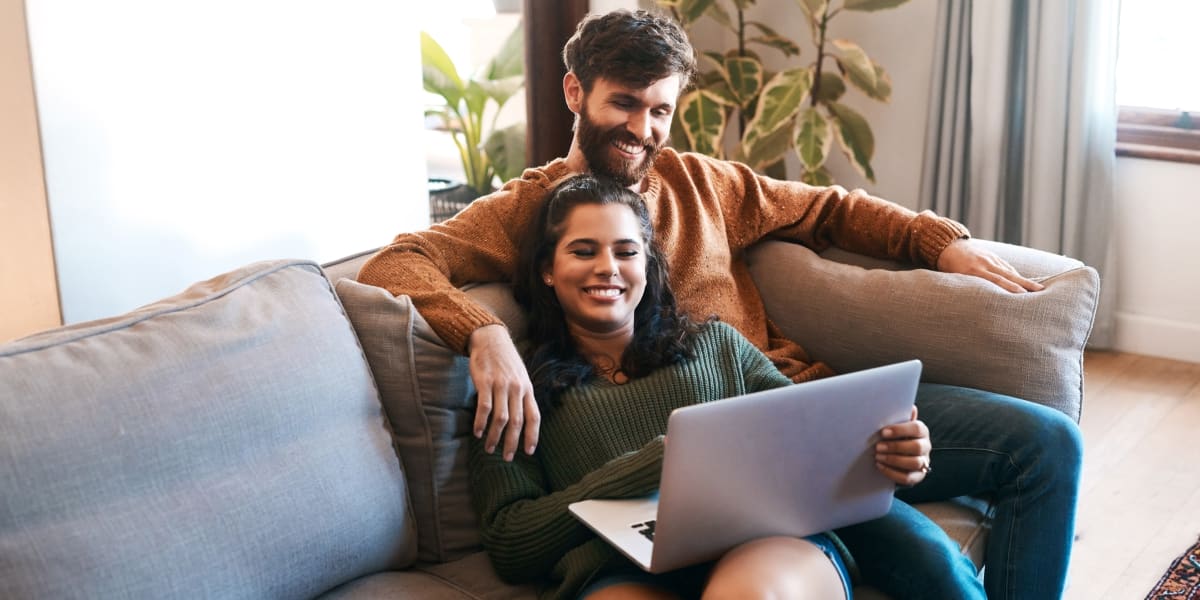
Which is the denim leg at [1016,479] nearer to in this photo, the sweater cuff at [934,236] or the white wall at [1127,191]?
the sweater cuff at [934,236]

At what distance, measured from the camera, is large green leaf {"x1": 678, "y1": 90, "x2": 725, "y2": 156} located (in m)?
3.54

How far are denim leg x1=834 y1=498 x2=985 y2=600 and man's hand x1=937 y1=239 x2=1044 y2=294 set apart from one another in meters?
0.52

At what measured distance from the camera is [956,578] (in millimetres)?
1495

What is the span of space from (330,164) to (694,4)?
1263 millimetres

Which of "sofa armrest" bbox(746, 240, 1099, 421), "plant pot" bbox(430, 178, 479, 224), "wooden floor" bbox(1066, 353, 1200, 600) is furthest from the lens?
"plant pot" bbox(430, 178, 479, 224)

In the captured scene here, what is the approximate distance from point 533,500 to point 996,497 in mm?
724

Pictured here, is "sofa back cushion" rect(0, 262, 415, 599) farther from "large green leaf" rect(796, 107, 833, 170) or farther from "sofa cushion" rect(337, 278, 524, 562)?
"large green leaf" rect(796, 107, 833, 170)

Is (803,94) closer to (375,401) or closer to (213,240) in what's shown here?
(213,240)

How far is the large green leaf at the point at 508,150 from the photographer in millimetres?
3568

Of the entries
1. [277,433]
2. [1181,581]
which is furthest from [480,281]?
[1181,581]

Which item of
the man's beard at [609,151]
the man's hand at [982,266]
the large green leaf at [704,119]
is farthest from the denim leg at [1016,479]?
the large green leaf at [704,119]

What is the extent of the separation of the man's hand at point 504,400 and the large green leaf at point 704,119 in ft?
6.87

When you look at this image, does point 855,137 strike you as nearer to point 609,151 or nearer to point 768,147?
point 768,147

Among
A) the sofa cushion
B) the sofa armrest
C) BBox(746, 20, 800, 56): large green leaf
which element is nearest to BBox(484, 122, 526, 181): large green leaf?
BBox(746, 20, 800, 56): large green leaf
